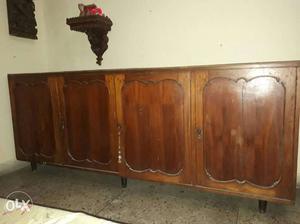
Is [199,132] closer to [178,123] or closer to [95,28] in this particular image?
[178,123]

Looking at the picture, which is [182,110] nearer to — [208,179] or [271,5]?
[208,179]

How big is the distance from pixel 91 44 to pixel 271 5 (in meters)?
1.74

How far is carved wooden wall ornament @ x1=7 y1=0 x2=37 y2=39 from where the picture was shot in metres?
2.60

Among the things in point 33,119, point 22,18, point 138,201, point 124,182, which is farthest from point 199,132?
point 22,18

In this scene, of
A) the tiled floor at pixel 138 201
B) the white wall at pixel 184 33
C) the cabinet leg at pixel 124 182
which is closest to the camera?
the tiled floor at pixel 138 201

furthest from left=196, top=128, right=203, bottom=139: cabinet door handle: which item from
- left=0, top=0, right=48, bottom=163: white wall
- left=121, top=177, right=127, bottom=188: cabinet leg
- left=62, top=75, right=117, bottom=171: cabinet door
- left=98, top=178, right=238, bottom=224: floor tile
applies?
left=0, top=0, right=48, bottom=163: white wall

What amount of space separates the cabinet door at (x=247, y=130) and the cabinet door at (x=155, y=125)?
0.12 m

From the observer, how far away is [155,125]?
1924 millimetres

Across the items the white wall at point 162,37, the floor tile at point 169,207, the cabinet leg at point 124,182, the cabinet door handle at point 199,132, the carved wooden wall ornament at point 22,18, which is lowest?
the floor tile at point 169,207

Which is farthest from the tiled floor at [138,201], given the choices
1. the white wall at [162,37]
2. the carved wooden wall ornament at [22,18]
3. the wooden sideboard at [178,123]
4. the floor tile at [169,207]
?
the carved wooden wall ornament at [22,18]

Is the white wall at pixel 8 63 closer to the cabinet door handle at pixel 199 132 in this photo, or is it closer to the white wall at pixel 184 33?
the white wall at pixel 184 33

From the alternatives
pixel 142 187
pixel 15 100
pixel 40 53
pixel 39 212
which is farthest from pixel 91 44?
pixel 39 212

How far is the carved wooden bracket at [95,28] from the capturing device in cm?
227

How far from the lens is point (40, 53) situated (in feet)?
9.75
